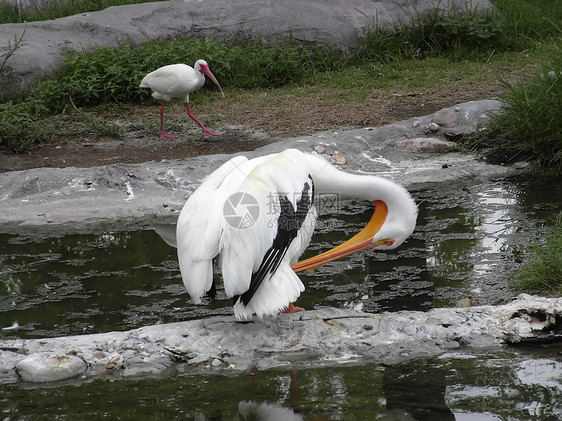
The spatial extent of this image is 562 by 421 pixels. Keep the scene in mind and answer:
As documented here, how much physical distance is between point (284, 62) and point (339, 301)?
606cm

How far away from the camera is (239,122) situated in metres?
8.55

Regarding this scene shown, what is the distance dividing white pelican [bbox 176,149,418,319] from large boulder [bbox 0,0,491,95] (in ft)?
21.9

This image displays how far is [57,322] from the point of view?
420cm

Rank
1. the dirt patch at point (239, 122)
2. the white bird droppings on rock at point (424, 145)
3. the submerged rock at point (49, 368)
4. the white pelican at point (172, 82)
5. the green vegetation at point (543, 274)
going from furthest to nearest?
the white pelican at point (172, 82), the dirt patch at point (239, 122), the white bird droppings on rock at point (424, 145), the green vegetation at point (543, 274), the submerged rock at point (49, 368)

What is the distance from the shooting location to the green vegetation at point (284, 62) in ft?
28.3

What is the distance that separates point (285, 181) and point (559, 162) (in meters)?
3.55

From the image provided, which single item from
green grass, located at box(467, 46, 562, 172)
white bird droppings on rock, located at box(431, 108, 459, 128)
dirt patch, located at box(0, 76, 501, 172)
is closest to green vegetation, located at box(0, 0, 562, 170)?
dirt patch, located at box(0, 76, 501, 172)

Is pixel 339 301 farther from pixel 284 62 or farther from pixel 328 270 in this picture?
pixel 284 62

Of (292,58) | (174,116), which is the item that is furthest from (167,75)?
(292,58)

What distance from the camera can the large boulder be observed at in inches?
402

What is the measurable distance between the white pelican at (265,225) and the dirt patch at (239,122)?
3.66m

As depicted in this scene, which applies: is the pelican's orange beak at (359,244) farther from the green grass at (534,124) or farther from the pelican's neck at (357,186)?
the green grass at (534,124)

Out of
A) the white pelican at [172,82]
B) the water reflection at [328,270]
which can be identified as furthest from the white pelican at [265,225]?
the white pelican at [172,82]

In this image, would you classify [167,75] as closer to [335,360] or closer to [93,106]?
[93,106]
